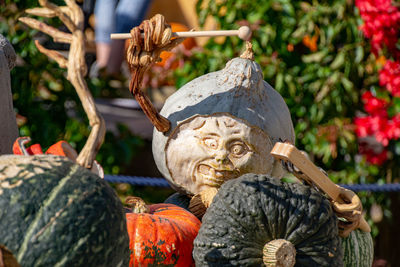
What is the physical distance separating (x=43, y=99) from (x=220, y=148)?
2674mm

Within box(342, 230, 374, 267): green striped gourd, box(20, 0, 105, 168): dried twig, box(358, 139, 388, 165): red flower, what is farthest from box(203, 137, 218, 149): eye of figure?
box(358, 139, 388, 165): red flower

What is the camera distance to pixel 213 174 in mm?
2158

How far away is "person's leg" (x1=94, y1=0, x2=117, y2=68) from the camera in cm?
504

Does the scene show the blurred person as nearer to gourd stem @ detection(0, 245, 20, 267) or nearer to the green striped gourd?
the green striped gourd

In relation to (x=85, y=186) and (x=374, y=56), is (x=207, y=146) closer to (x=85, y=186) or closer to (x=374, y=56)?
(x=85, y=186)

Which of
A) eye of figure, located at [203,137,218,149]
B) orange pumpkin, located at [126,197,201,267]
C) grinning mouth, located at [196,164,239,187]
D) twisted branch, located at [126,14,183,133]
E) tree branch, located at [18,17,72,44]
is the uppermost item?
tree branch, located at [18,17,72,44]

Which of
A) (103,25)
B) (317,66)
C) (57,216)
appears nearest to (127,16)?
(103,25)

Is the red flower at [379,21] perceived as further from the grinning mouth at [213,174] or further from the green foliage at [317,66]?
the grinning mouth at [213,174]

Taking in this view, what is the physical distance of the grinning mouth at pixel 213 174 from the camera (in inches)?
84.5

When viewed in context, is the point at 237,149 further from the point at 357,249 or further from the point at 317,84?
the point at 317,84

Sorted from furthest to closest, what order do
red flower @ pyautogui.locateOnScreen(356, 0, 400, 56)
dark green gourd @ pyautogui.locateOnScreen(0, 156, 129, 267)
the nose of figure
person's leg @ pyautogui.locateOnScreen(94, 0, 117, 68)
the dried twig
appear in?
1. person's leg @ pyautogui.locateOnScreen(94, 0, 117, 68)
2. red flower @ pyautogui.locateOnScreen(356, 0, 400, 56)
3. the nose of figure
4. the dried twig
5. dark green gourd @ pyautogui.locateOnScreen(0, 156, 129, 267)

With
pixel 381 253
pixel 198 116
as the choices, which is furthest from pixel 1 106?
pixel 381 253

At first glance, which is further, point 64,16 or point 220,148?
point 220,148

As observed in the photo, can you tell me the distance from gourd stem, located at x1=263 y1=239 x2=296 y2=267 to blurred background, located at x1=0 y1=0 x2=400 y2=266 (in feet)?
9.36
